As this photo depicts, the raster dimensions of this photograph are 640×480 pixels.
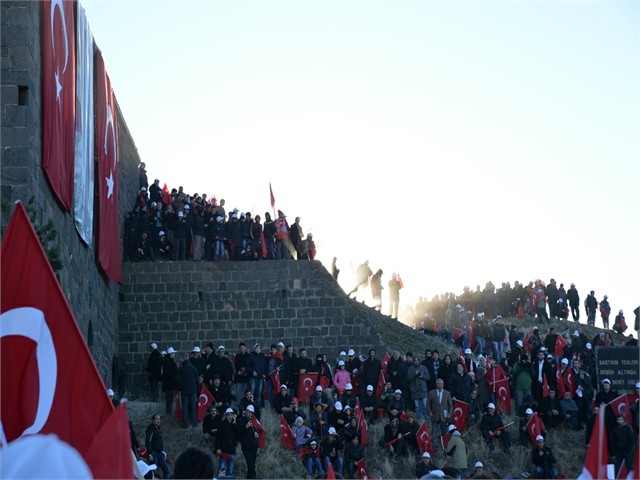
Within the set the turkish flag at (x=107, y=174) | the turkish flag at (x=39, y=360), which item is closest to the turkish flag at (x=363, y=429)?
the turkish flag at (x=107, y=174)

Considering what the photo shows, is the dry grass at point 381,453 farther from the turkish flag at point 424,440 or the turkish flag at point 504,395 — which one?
the turkish flag at point 504,395

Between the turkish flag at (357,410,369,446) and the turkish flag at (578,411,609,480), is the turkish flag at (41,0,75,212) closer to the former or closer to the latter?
the turkish flag at (357,410,369,446)

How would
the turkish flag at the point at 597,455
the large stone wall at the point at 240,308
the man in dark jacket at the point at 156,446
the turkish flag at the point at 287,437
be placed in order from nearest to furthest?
the turkish flag at the point at 597,455, the man in dark jacket at the point at 156,446, the turkish flag at the point at 287,437, the large stone wall at the point at 240,308

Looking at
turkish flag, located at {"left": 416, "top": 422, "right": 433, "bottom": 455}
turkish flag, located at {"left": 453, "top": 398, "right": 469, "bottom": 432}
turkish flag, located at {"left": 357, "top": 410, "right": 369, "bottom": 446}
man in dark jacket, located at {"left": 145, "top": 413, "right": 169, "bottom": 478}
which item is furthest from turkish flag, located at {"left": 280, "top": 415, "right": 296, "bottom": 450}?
turkish flag, located at {"left": 453, "top": 398, "right": 469, "bottom": 432}

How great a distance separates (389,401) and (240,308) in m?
7.14

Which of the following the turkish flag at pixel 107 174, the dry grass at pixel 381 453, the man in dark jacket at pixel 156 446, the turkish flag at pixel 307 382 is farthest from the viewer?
the turkish flag at pixel 107 174

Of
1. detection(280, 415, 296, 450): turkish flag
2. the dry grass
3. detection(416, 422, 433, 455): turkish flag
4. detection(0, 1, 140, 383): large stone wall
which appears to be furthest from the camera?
detection(280, 415, 296, 450): turkish flag

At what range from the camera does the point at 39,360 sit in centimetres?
660

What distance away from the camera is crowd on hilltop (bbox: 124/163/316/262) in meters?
30.3

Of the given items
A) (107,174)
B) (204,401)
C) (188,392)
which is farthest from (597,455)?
(107,174)

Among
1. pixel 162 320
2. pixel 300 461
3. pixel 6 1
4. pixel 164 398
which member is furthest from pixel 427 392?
pixel 6 1

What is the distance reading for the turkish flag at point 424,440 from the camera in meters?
22.5

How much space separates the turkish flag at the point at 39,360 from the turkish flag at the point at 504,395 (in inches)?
774

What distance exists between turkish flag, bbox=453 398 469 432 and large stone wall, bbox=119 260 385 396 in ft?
18.8
